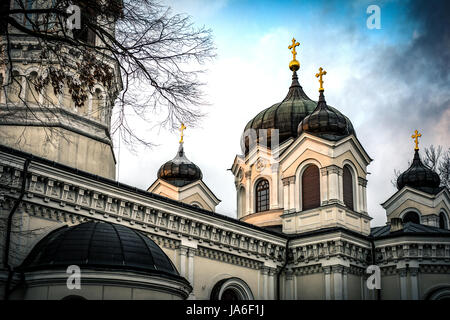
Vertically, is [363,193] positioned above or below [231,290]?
above

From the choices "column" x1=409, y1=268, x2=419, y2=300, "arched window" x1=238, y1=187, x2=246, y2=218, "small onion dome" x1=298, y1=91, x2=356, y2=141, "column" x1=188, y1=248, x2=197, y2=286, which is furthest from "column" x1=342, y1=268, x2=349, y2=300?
"arched window" x1=238, y1=187, x2=246, y2=218

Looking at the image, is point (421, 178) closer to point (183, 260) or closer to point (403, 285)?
point (403, 285)

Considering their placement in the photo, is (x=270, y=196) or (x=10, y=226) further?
(x=270, y=196)

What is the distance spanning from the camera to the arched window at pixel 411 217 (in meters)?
37.5

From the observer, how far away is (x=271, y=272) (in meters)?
27.0

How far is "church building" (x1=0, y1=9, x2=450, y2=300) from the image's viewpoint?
17219 mm

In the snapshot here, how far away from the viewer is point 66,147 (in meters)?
23.0

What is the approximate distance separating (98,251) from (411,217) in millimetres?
25532

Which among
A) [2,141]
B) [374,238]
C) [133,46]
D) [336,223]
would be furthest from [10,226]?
[374,238]

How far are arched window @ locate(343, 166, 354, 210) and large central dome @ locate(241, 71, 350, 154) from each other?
4.11 meters

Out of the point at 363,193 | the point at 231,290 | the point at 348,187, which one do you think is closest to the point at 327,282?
the point at 231,290

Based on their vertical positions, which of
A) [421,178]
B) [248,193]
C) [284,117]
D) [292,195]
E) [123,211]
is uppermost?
[284,117]

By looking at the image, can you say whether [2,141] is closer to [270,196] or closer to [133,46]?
[133,46]
